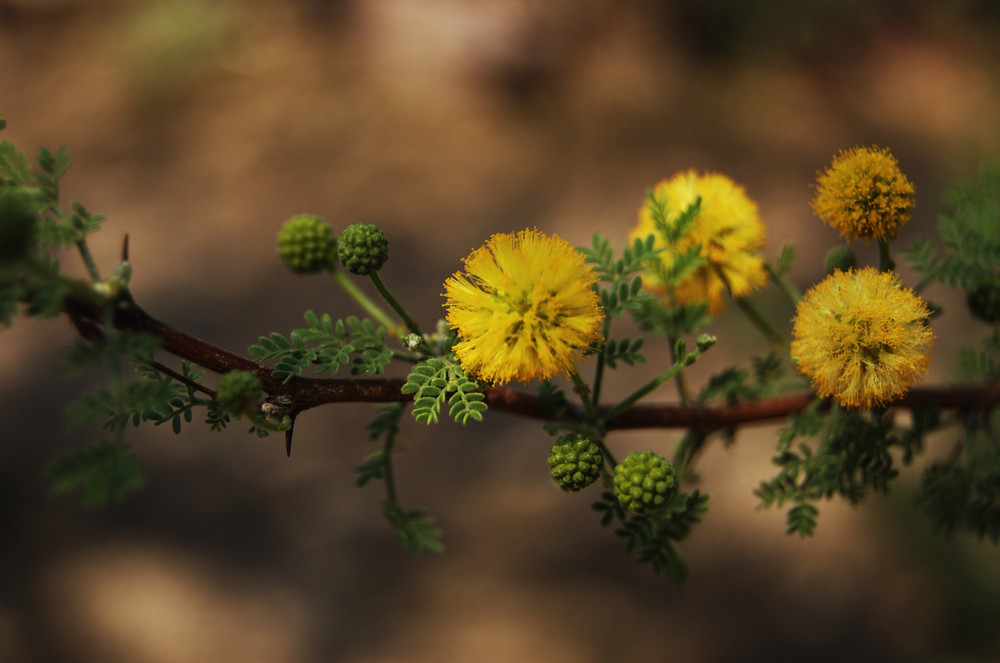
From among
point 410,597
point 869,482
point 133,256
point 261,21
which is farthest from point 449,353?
point 261,21

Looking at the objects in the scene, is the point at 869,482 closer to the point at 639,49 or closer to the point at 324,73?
the point at 639,49

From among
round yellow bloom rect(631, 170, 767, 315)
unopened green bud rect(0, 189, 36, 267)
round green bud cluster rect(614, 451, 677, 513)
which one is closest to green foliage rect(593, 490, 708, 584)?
round green bud cluster rect(614, 451, 677, 513)

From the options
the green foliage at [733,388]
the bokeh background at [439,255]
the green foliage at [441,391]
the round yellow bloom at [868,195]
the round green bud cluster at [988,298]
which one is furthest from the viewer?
the bokeh background at [439,255]

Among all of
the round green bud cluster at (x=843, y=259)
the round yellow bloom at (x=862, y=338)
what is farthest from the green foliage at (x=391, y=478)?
the round green bud cluster at (x=843, y=259)

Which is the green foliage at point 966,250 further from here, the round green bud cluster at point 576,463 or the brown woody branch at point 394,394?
the round green bud cluster at point 576,463

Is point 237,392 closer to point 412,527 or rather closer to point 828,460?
point 412,527

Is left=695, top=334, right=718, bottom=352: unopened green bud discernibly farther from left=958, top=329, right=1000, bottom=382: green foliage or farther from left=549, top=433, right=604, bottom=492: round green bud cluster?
left=958, top=329, right=1000, bottom=382: green foliage
